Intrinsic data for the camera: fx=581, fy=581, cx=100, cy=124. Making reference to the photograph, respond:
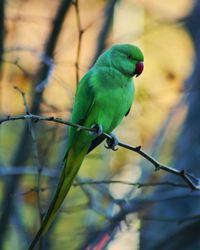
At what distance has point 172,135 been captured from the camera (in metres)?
5.97

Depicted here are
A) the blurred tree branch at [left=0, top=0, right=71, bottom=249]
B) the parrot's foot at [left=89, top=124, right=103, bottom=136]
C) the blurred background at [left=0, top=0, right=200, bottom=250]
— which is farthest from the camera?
the blurred tree branch at [left=0, top=0, right=71, bottom=249]

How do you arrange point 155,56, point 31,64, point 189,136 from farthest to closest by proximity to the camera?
point 155,56 < point 31,64 < point 189,136

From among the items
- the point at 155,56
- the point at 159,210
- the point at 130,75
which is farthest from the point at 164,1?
the point at 130,75

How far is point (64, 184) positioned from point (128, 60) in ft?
3.25

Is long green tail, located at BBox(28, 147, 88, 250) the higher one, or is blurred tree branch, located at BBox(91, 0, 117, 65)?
blurred tree branch, located at BBox(91, 0, 117, 65)

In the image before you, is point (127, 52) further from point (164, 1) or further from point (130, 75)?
point (164, 1)

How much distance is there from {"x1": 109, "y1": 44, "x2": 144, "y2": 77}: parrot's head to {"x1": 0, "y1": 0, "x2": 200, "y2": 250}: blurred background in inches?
10.1

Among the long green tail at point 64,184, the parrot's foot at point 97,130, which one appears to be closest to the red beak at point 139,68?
the parrot's foot at point 97,130

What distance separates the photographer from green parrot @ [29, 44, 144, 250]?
350cm

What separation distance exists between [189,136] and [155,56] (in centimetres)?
188

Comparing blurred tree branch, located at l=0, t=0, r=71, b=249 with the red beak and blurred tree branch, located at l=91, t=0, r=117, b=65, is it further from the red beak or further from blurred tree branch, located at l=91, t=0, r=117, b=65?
the red beak

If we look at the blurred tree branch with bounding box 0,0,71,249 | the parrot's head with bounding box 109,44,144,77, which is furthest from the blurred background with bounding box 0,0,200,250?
the parrot's head with bounding box 109,44,144,77

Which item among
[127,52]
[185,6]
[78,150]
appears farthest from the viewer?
[185,6]

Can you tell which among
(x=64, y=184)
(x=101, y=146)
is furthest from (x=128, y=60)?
(x=101, y=146)
